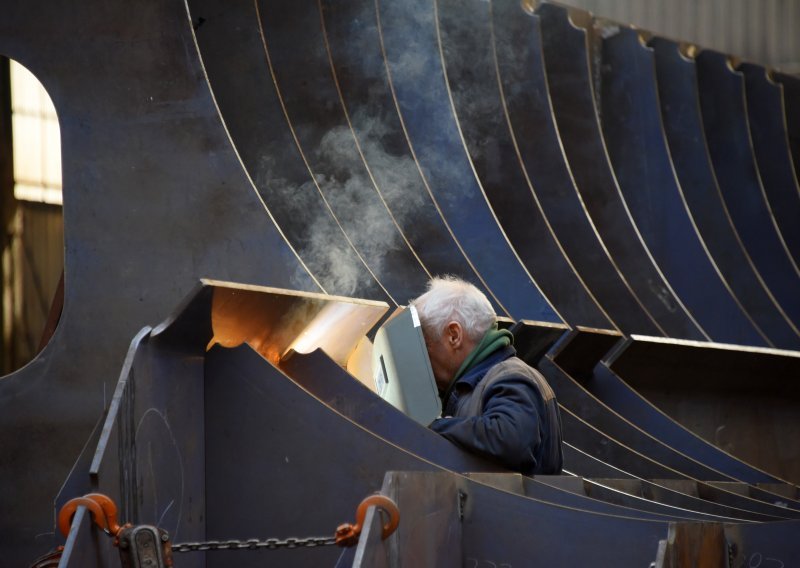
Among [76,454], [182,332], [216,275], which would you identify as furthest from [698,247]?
[182,332]

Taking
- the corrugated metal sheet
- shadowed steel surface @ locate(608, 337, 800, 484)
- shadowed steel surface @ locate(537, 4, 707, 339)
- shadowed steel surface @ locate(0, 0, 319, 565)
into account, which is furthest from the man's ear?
the corrugated metal sheet

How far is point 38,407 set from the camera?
5398 mm

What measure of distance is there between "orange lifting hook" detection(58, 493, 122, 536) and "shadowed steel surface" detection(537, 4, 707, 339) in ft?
22.8

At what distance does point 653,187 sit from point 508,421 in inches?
269

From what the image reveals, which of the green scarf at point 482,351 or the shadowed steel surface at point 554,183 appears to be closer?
the green scarf at point 482,351

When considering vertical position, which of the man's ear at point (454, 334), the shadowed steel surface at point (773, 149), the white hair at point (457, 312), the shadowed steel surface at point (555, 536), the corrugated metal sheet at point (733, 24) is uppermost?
the corrugated metal sheet at point (733, 24)

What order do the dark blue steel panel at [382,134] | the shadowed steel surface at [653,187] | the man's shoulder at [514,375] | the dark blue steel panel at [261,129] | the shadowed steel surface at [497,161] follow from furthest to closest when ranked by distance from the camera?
the shadowed steel surface at [653,187] → the shadowed steel surface at [497,161] → the dark blue steel panel at [382,134] → the dark blue steel panel at [261,129] → the man's shoulder at [514,375]

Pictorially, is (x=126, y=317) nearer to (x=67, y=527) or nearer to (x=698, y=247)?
(x=67, y=527)

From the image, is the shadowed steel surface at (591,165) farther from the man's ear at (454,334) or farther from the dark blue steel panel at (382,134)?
the man's ear at (454,334)

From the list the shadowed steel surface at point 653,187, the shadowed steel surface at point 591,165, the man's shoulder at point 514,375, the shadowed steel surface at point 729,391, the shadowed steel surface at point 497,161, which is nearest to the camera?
the man's shoulder at point 514,375

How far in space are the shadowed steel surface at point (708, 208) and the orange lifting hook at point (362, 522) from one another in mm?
8185

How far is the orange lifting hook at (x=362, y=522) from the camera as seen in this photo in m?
3.28

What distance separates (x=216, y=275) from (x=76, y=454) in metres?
0.96

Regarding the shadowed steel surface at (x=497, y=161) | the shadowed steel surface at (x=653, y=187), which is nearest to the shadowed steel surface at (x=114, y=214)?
the shadowed steel surface at (x=497, y=161)
